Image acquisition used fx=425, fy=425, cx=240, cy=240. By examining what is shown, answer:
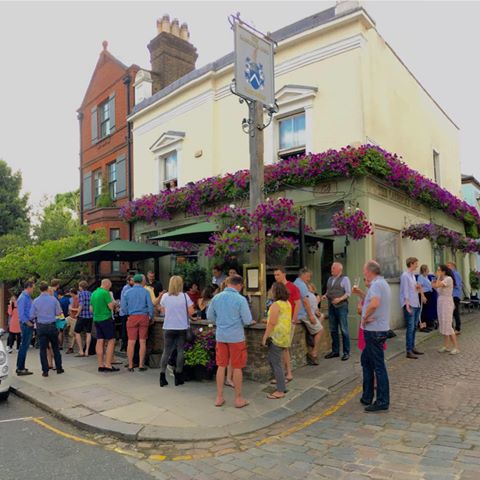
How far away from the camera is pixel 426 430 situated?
15.6 feet

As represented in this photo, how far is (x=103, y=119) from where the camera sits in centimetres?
1972

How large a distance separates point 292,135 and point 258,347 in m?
7.03

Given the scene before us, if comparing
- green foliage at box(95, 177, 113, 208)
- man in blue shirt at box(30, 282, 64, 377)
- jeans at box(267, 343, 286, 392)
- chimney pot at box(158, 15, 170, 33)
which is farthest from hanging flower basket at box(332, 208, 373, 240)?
chimney pot at box(158, 15, 170, 33)

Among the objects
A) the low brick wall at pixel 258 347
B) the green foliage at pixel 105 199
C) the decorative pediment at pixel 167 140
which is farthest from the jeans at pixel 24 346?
the green foliage at pixel 105 199

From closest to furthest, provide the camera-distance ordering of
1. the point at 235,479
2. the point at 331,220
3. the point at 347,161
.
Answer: the point at 235,479, the point at 347,161, the point at 331,220

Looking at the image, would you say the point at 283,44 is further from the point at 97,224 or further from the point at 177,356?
the point at 97,224

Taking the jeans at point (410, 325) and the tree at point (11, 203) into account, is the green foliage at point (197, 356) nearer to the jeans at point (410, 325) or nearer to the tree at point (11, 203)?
the jeans at point (410, 325)

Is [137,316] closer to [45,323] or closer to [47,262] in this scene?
[45,323]

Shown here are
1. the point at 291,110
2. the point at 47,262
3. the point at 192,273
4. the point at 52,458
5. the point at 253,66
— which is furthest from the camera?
the point at 47,262

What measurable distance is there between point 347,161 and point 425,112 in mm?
7046

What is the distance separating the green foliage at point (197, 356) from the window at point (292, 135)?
6.75m

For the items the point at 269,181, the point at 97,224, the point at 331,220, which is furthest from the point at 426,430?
the point at 97,224

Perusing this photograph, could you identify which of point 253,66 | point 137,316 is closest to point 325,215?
point 253,66

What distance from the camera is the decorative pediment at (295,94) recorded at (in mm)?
11204
